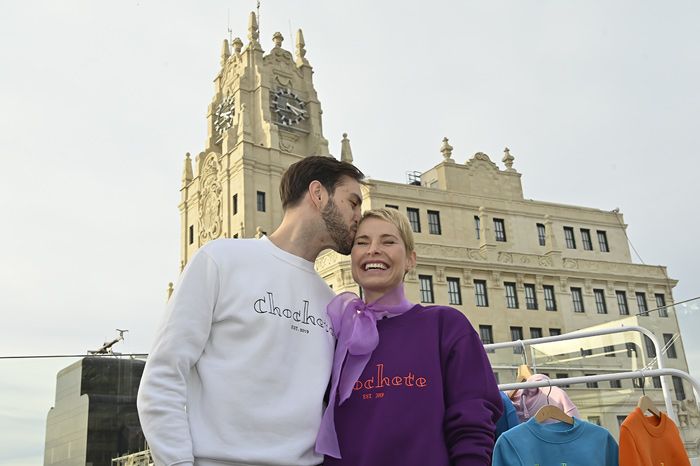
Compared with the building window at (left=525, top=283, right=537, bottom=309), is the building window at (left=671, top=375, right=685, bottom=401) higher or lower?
lower

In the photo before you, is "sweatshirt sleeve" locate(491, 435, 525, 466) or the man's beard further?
"sweatshirt sleeve" locate(491, 435, 525, 466)

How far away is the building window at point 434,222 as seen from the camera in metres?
38.5

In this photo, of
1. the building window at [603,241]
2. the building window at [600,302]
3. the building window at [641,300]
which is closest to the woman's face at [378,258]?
the building window at [600,302]

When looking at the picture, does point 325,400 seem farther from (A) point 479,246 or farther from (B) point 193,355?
(A) point 479,246

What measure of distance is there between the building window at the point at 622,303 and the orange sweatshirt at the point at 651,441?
3762 centimetres

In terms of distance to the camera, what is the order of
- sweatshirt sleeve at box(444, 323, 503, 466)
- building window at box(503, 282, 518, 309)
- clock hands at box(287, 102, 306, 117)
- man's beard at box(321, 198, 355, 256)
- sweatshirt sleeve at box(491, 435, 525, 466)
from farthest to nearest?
clock hands at box(287, 102, 306, 117), building window at box(503, 282, 518, 309), sweatshirt sleeve at box(491, 435, 525, 466), man's beard at box(321, 198, 355, 256), sweatshirt sleeve at box(444, 323, 503, 466)

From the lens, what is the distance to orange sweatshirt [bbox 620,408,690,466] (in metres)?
4.43

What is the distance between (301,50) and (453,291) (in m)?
27.9

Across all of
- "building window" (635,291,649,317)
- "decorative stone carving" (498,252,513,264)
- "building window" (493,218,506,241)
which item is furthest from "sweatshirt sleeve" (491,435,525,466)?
"building window" (635,291,649,317)

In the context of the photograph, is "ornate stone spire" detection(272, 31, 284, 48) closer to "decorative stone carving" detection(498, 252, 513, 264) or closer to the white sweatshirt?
"decorative stone carving" detection(498, 252, 513, 264)

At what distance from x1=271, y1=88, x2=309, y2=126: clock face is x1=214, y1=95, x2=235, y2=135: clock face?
3292 mm

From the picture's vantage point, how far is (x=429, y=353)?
128 inches

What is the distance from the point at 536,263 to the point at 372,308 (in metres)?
36.6

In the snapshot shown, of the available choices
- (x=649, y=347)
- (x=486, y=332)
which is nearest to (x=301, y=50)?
(x=486, y=332)
